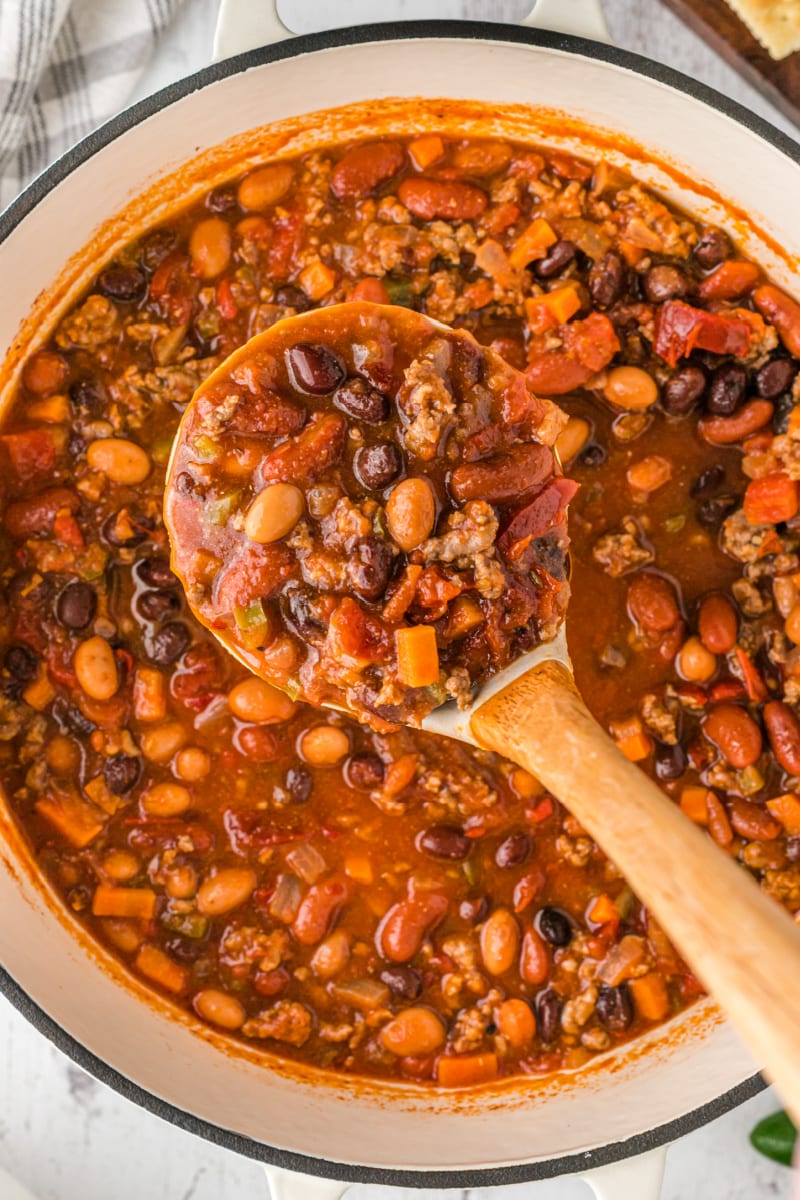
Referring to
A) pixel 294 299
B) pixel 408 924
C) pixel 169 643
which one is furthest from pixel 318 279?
pixel 408 924

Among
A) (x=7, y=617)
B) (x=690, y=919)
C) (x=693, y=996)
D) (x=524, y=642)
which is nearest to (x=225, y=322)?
(x=7, y=617)

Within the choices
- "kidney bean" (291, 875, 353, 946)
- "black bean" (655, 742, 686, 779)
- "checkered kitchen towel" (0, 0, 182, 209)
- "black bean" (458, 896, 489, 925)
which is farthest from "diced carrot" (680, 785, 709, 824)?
"checkered kitchen towel" (0, 0, 182, 209)

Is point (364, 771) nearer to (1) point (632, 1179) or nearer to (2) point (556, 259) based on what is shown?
(1) point (632, 1179)

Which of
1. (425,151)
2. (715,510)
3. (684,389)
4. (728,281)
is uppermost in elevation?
(425,151)

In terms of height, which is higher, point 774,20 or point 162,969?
point 774,20

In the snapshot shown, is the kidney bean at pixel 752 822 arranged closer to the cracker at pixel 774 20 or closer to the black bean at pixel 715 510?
the black bean at pixel 715 510

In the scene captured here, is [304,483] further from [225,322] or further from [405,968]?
[405,968]
